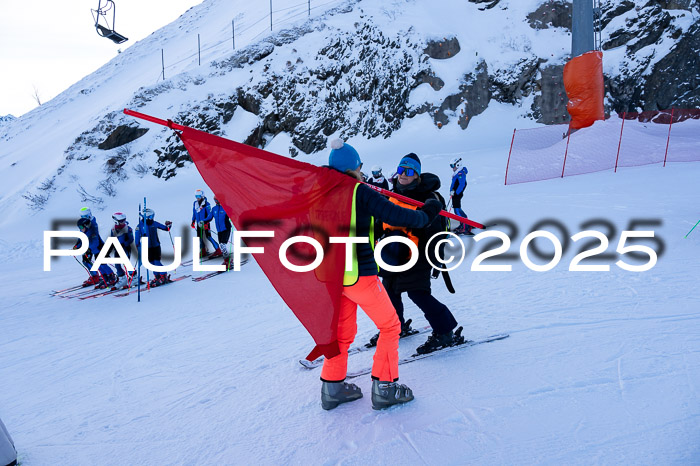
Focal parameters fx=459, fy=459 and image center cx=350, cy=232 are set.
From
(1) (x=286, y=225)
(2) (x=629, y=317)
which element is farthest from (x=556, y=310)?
(1) (x=286, y=225)

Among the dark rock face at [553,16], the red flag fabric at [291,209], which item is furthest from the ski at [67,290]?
the dark rock face at [553,16]

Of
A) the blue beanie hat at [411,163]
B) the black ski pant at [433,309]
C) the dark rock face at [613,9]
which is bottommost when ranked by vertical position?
the black ski pant at [433,309]

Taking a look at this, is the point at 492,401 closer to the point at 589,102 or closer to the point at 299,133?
the point at 589,102

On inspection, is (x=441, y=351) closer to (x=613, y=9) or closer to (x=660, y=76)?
(x=660, y=76)

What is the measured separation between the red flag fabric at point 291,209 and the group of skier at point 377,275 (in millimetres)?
117

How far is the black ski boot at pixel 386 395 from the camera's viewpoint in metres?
3.14

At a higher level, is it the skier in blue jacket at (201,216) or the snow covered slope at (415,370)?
the skier in blue jacket at (201,216)

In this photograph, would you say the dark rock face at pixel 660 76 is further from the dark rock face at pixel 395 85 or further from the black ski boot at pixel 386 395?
the black ski boot at pixel 386 395

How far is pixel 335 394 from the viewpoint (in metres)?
3.25

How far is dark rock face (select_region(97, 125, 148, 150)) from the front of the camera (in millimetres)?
24188

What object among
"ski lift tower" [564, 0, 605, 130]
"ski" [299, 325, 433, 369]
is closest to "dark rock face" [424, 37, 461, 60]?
"ski lift tower" [564, 0, 605, 130]

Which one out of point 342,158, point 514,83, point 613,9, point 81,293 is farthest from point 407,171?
point 613,9

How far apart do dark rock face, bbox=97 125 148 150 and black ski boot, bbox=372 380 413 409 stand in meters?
25.1

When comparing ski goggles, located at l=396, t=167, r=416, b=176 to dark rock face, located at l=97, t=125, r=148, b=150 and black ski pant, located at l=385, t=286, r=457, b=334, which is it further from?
dark rock face, located at l=97, t=125, r=148, b=150
